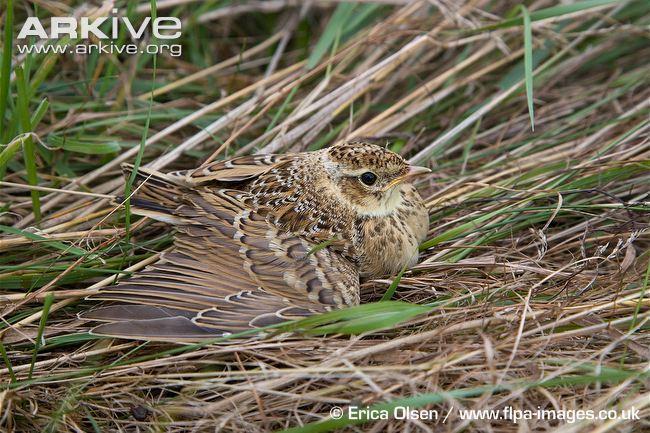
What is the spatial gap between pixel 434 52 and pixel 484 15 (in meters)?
0.45

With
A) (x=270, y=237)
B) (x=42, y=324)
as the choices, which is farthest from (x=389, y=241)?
(x=42, y=324)

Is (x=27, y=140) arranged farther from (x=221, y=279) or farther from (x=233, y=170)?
(x=221, y=279)

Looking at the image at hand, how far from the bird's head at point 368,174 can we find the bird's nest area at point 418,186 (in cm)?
43

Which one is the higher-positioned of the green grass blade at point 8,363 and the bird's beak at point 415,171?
the bird's beak at point 415,171

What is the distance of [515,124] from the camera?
18.6 feet

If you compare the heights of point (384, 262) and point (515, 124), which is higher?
point (515, 124)

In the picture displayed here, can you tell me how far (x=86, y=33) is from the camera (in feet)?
17.1

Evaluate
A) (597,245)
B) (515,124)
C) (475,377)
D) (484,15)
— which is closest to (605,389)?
(475,377)

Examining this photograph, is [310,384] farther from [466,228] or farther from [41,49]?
[41,49]

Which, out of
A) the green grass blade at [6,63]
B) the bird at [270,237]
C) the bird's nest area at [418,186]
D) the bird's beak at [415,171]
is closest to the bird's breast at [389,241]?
the bird at [270,237]

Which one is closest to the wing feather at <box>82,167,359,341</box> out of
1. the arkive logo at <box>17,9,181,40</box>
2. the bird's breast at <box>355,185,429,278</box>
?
the bird's breast at <box>355,185,429,278</box>

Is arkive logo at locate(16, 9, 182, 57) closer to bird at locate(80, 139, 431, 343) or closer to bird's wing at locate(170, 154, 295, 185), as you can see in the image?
bird's wing at locate(170, 154, 295, 185)

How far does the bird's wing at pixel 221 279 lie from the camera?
13.0 ft

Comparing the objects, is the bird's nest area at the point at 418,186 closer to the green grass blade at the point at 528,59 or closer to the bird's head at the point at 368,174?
the green grass blade at the point at 528,59
